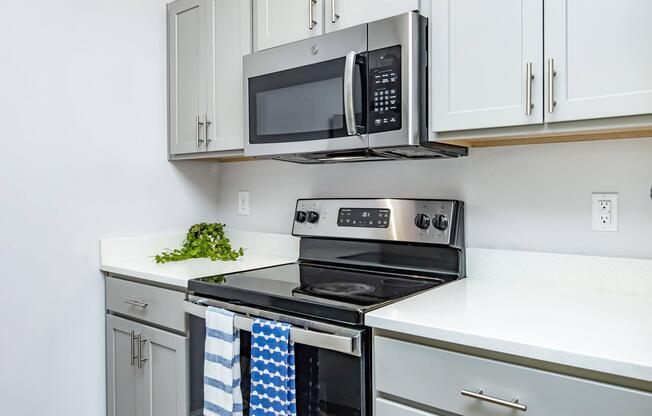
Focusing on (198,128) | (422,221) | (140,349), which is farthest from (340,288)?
(198,128)

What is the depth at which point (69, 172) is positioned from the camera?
77.8 inches

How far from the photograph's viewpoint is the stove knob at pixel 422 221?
1.70 metres

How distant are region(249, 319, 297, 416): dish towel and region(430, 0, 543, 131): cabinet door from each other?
0.76 metres

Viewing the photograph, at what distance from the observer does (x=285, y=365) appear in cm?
134

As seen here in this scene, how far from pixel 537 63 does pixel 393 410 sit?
0.95 metres

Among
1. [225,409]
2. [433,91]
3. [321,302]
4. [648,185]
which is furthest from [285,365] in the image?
[648,185]

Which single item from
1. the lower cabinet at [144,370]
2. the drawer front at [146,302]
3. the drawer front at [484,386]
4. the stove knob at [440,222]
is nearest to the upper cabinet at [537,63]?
the stove knob at [440,222]

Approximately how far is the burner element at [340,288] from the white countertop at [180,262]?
0.47 metres

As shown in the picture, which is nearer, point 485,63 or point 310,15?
point 485,63

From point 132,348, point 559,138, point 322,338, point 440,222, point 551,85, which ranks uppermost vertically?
point 551,85

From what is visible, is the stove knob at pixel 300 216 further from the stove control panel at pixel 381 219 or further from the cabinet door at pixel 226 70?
the cabinet door at pixel 226 70

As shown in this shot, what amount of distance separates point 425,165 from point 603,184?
592 mm

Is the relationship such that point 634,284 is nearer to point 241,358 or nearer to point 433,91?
point 433,91

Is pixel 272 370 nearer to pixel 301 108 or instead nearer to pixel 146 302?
pixel 146 302
